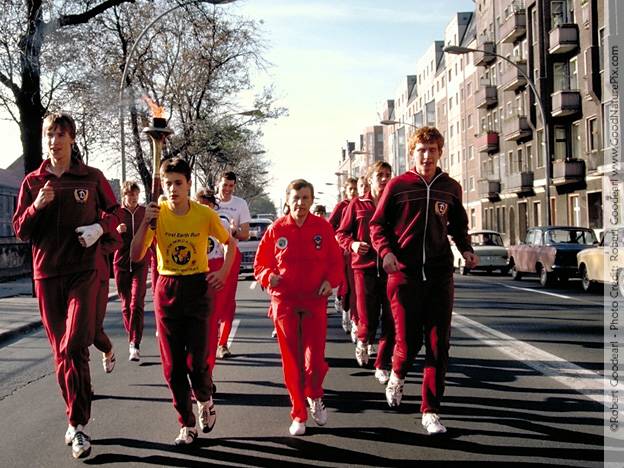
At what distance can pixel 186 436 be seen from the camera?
5.01 meters

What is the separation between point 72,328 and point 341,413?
2.08m

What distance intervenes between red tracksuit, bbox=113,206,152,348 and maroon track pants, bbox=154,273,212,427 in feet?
11.0

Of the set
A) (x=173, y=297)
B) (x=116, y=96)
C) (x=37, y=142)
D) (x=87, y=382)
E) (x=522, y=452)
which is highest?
(x=116, y=96)

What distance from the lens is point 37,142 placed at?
60.7 ft

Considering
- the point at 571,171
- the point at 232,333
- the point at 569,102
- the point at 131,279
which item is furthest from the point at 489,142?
the point at 131,279

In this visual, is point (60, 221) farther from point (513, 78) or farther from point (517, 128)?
point (513, 78)

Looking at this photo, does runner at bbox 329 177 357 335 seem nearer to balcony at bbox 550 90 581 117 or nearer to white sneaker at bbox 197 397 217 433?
white sneaker at bbox 197 397 217 433

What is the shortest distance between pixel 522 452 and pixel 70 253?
3.07 meters

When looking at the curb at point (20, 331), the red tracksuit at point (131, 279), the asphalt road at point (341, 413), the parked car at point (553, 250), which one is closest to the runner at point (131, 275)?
the red tracksuit at point (131, 279)

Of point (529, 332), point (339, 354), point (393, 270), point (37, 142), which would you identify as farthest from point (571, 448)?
point (37, 142)

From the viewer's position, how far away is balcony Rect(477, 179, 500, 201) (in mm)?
55062

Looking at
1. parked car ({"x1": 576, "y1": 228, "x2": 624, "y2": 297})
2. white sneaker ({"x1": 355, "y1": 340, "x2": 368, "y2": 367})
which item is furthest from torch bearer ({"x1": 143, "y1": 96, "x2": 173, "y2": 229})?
parked car ({"x1": 576, "y1": 228, "x2": 624, "y2": 297})

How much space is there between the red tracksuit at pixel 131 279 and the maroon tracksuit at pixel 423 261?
3752mm

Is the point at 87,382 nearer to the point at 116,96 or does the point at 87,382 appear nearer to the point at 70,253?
the point at 70,253
